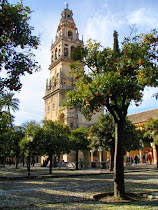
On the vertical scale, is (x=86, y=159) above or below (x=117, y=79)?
below

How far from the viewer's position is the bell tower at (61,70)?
152ft

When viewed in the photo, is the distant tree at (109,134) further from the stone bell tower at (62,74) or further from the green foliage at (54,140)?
the stone bell tower at (62,74)

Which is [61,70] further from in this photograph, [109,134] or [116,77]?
[116,77]

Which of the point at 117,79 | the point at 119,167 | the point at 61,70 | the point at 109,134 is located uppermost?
the point at 61,70

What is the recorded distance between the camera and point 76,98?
8.74 m

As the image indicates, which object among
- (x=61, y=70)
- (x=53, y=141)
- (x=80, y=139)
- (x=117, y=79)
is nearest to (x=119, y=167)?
(x=117, y=79)

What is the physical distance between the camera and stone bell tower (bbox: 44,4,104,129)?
44.5 meters

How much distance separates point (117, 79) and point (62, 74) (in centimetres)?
4077

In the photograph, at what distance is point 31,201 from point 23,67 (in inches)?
175

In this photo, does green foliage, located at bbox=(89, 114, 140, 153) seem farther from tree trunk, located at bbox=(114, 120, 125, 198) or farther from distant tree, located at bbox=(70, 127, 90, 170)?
tree trunk, located at bbox=(114, 120, 125, 198)

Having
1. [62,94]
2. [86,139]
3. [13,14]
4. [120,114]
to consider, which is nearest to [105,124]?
[86,139]

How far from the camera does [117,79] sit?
27.2ft

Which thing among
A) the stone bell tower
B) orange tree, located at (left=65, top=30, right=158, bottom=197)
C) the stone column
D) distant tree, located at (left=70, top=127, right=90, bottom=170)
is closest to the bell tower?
the stone bell tower

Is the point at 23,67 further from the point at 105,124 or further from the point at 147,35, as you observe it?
the point at 105,124
